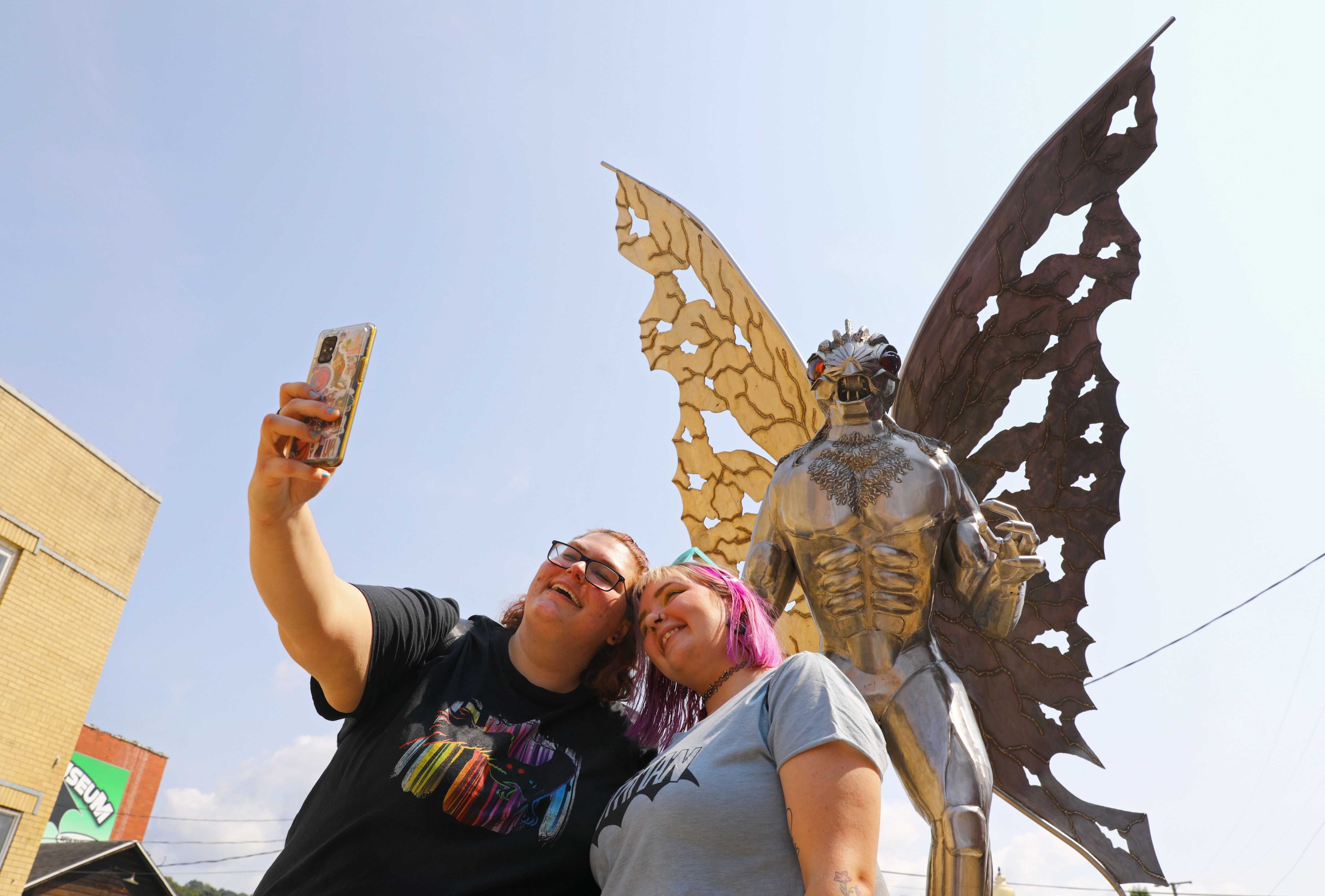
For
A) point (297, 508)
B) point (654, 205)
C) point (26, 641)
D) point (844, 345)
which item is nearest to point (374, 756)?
point (297, 508)

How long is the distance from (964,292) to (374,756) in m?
3.78

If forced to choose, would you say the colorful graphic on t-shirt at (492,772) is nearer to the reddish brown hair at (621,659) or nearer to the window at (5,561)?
the reddish brown hair at (621,659)

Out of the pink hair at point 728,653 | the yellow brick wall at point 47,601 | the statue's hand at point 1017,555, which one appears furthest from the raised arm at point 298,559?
Answer: the yellow brick wall at point 47,601

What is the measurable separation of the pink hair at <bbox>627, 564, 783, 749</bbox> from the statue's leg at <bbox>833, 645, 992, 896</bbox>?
1.35m

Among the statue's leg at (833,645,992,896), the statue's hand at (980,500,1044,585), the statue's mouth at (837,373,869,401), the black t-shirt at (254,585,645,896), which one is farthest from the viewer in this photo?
the statue's mouth at (837,373,869,401)

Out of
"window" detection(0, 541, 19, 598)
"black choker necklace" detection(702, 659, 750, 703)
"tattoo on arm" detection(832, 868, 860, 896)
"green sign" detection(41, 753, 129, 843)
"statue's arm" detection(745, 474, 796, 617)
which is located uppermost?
"window" detection(0, 541, 19, 598)

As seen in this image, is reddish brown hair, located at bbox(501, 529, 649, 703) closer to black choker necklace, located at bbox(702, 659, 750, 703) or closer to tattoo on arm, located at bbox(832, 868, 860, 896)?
black choker necklace, located at bbox(702, 659, 750, 703)

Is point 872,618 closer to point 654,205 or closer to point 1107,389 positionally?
point 1107,389

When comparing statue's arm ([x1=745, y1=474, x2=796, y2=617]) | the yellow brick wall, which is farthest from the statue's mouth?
the yellow brick wall

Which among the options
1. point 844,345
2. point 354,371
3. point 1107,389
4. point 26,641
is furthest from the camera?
point 26,641

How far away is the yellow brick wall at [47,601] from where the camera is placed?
379 inches

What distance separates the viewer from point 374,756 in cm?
162

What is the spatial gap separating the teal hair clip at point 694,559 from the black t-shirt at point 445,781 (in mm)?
363

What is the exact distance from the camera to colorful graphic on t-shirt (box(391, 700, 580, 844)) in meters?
1.57
